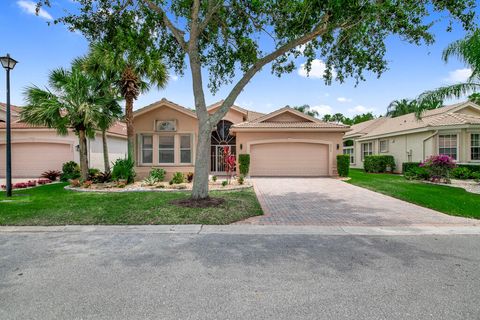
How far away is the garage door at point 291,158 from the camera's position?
17.4 meters

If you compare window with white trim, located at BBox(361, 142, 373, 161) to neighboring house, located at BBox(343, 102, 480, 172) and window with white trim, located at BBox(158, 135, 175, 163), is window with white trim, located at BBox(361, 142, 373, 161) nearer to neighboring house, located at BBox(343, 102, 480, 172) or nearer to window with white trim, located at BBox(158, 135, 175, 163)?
neighboring house, located at BBox(343, 102, 480, 172)

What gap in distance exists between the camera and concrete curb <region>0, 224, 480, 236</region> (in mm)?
5762

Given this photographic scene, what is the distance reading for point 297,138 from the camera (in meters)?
17.2

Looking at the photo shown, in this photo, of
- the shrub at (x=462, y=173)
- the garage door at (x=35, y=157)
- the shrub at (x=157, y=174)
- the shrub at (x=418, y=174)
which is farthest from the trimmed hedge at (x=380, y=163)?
the garage door at (x=35, y=157)

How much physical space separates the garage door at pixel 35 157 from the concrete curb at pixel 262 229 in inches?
548

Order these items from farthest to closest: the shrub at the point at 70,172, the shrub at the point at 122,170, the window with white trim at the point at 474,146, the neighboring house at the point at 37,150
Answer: the neighboring house at the point at 37,150, the window with white trim at the point at 474,146, the shrub at the point at 70,172, the shrub at the point at 122,170

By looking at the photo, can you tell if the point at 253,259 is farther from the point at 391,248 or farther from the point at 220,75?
the point at 220,75

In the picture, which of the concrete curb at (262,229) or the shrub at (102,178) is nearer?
the concrete curb at (262,229)

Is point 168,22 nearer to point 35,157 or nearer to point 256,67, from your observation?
point 256,67

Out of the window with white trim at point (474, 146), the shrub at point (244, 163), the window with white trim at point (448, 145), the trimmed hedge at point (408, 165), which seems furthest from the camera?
the trimmed hedge at point (408, 165)

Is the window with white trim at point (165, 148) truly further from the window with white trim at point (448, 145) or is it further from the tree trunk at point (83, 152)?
the window with white trim at point (448, 145)

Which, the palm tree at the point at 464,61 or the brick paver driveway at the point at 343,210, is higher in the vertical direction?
the palm tree at the point at 464,61

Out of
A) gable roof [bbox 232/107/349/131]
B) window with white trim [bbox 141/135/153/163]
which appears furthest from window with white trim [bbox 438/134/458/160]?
window with white trim [bbox 141/135/153/163]

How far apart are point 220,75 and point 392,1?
242 inches
